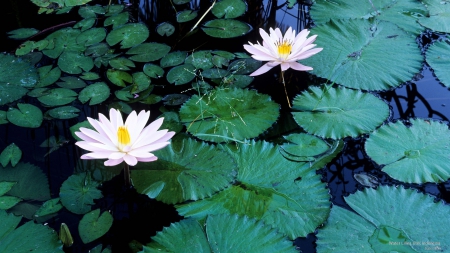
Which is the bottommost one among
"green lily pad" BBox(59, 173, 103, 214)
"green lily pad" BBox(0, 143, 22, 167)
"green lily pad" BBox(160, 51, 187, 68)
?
"green lily pad" BBox(59, 173, 103, 214)

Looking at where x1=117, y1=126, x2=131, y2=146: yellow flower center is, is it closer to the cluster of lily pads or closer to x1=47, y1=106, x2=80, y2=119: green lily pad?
the cluster of lily pads

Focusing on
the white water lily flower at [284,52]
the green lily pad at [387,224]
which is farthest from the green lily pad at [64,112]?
the green lily pad at [387,224]

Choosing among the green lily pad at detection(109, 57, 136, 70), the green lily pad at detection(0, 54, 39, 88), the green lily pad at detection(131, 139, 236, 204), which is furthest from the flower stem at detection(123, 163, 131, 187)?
the green lily pad at detection(0, 54, 39, 88)

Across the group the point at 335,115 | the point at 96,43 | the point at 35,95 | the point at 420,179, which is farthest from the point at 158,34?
the point at 420,179

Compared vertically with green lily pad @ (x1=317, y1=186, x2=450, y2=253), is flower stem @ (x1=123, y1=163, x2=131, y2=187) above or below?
below

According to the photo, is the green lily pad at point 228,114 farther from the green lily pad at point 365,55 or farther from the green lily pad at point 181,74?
the green lily pad at point 365,55

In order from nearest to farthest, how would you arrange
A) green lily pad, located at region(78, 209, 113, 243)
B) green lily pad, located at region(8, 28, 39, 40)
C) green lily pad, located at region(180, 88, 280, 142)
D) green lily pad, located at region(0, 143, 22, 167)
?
green lily pad, located at region(78, 209, 113, 243) < green lily pad, located at region(0, 143, 22, 167) < green lily pad, located at region(180, 88, 280, 142) < green lily pad, located at region(8, 28, 39, 40)

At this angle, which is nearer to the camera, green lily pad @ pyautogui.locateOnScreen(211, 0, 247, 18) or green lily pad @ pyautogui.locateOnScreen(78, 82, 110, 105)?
green lily pad @ pyautogui.locateOnScreen(78, 82, 110, 105)

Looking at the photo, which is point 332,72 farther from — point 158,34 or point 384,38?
point 158,34
